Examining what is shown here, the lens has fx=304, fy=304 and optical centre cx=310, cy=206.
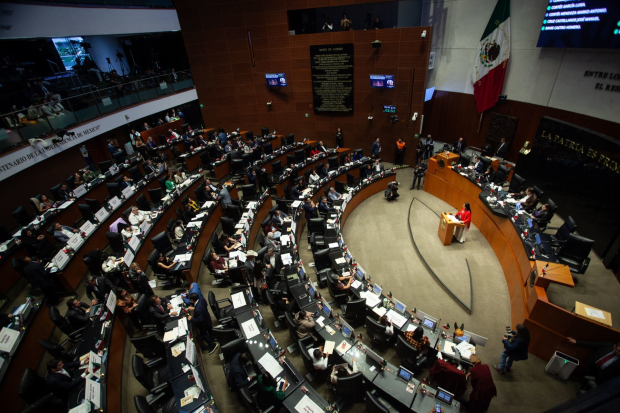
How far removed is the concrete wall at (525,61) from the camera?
9.68m

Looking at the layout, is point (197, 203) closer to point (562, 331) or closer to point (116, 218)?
point (116, 218)

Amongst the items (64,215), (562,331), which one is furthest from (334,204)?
(64,215)

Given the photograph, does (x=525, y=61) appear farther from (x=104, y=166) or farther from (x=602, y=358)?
(x=104, y=166)

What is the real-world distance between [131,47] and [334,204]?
20536 millimetres

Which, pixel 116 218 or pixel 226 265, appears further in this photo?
pixel 116 218

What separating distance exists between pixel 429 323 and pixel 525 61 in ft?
39.7

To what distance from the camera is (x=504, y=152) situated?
13.7m

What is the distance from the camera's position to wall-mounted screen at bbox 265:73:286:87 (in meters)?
16.8

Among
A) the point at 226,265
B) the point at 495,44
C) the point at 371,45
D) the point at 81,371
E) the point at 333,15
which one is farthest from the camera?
the point at 333,15

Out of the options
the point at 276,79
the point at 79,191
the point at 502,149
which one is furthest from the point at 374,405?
the point at 276,79

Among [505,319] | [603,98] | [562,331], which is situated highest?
[603,98]

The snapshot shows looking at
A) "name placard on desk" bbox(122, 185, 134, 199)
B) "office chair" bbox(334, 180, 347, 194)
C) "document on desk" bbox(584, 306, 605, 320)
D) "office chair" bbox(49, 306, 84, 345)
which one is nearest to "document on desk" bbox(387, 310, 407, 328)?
"document on desk" bbox(584, 306, 605, 320)

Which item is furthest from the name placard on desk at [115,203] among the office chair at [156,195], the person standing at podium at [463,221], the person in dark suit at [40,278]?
the person standing at podium at [463,221]

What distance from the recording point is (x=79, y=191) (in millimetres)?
11281
